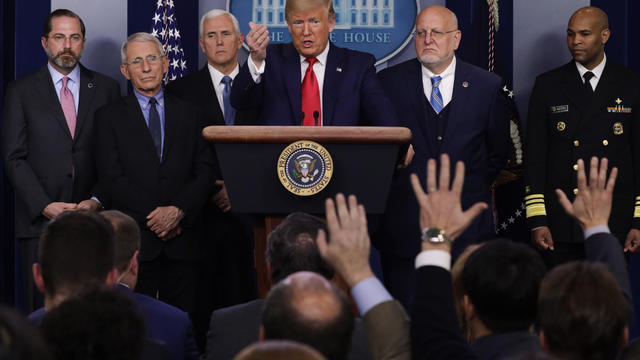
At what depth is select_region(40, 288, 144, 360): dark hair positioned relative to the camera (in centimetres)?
→ 152

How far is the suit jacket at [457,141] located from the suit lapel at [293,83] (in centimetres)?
59

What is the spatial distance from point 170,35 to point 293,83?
1.80 meters

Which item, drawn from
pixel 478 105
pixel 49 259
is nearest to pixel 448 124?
pixel 478 105

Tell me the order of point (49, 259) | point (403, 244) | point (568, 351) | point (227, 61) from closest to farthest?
point (568, 351) → point (49, 259) → point (403, 244) → point (227, 61)

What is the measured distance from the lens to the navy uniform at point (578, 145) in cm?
479

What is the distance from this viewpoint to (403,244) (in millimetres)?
3971

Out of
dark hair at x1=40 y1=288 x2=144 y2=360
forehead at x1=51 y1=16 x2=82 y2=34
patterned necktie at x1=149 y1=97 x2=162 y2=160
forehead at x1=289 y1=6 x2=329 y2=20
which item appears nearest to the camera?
dark hair at x1=40 y1=288 x2=144 y2=360

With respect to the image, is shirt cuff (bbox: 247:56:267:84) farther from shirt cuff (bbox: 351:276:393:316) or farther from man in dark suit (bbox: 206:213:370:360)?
shirt cuff (bbox: 351:276:393:316)

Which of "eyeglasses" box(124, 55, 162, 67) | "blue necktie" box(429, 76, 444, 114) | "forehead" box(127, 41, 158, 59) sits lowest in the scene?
"blue necktie" box(429, 76, 444, 114)

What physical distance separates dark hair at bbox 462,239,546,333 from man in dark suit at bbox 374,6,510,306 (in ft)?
6.26

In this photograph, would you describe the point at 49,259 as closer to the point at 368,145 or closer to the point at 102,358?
the point at 102,358

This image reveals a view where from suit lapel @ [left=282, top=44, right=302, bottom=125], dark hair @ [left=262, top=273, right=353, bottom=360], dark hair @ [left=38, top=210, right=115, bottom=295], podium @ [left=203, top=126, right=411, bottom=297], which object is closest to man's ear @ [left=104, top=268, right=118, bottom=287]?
dark hair @ [left=38, top=210, right=115, bottom=295]

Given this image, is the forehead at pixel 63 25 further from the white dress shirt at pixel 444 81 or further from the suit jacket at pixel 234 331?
the suit jacket at pixel 234 331

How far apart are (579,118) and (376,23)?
1415mm
